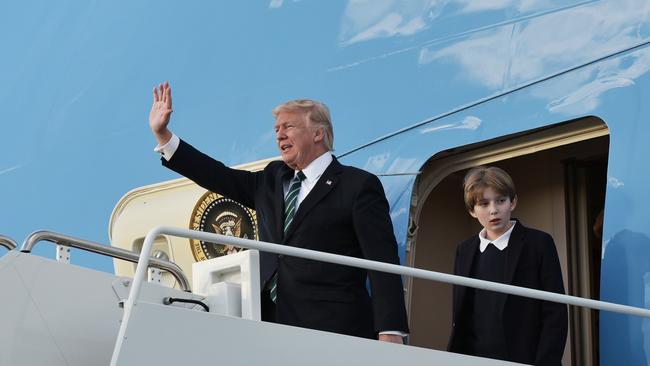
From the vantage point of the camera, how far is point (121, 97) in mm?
8312

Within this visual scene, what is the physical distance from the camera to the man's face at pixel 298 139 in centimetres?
534

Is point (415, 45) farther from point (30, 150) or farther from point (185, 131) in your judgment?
point (30, 150)

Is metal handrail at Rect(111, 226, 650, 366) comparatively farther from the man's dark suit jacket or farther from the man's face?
the man's face

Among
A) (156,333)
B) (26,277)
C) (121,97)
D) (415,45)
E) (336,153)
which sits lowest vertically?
(156,333)

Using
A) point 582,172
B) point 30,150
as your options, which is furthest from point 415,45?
point 30,150

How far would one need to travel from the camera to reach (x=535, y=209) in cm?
692

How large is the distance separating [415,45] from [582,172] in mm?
1235

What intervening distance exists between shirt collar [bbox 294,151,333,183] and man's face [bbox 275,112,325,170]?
0.07 feet

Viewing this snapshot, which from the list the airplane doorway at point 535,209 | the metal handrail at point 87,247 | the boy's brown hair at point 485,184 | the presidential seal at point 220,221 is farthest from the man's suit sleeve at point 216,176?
the boy's brown hair at point 485,184

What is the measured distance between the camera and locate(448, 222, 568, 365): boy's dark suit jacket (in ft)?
16.9

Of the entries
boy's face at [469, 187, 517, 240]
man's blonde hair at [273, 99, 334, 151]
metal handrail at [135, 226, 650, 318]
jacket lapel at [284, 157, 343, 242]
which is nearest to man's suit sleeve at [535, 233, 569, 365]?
boy's face at [469, 187, 517, 240]

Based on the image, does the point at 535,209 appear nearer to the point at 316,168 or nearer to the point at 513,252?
the point at 513,252

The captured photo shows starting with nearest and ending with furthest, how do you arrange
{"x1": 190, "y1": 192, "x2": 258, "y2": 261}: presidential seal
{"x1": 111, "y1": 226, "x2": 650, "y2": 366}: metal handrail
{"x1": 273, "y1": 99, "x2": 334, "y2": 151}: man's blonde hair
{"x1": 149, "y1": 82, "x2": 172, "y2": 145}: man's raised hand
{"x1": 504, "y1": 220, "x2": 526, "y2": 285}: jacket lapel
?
{"x1": 111, "y1": 226, "x2": 650, "y2": 366}: metal handrail
{"x1": 504, "y1": 220, "x2": 526, "y2": 285}: jacket lapel
{"x1": 273, "y1": 99, "x2": 334, "y2": 151}: man's blonde hair
{"x1": 149, "y1": 82, "x2": 172, "y2": 145}: man's raised hand
{"x1": 190, "y1": 192, "x2": 258, "y2": 261}: presidential seal

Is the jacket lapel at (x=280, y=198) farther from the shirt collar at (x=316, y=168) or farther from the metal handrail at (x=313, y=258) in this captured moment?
the metal handrail at (x=313, y=258)
